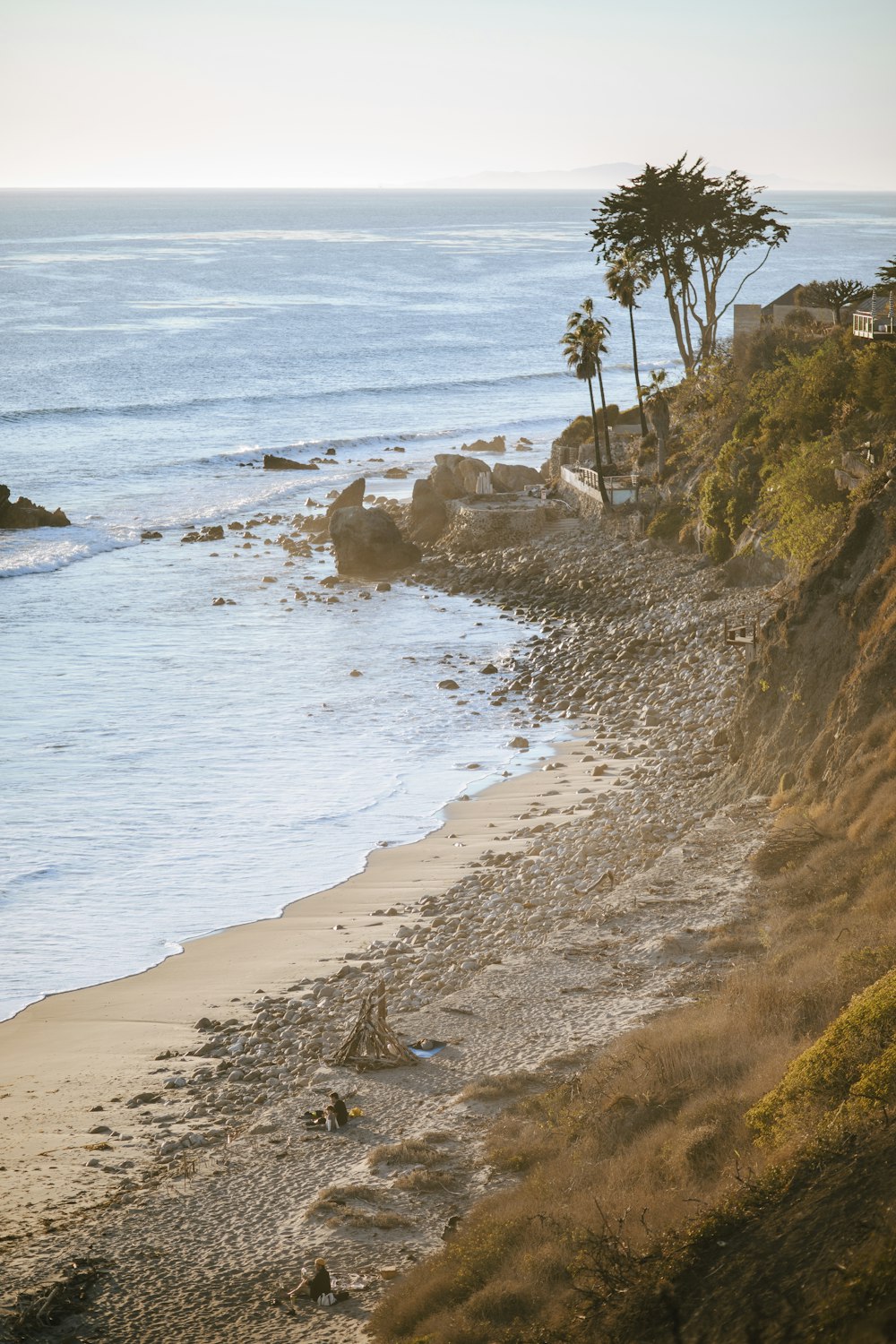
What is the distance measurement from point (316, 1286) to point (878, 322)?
33025 mm

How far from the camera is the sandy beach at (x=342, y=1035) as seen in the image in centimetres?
1290

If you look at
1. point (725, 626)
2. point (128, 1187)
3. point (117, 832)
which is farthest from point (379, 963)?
point (725, 626)

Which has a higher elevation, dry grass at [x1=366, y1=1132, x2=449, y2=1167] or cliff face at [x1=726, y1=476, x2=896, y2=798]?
cliff face at [x1=726, y1=476, x2=896, y2=798]

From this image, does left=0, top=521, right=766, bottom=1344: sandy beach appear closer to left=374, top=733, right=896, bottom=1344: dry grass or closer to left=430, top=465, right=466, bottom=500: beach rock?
left=374, top=733, right=896, bottom=1344: dry grass

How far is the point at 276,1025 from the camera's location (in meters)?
18.2

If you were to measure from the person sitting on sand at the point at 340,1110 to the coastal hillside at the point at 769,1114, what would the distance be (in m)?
1.99

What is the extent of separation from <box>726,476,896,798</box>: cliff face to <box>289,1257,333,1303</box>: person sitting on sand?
11.6 meters

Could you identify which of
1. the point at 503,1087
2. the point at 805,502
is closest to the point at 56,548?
the point at 805,502

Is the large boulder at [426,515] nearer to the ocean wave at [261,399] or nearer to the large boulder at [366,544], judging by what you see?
the large boulder at [366,544]

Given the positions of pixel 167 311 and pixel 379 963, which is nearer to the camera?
pixel 379 963

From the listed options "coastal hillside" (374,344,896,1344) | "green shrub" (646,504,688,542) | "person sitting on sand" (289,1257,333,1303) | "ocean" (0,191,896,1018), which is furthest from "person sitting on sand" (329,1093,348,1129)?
"green shrub" (646,504,688,542)

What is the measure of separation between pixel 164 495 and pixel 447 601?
28230 millimetres

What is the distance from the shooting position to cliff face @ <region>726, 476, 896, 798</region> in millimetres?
20750

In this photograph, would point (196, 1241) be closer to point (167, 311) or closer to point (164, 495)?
point (164, 495)
